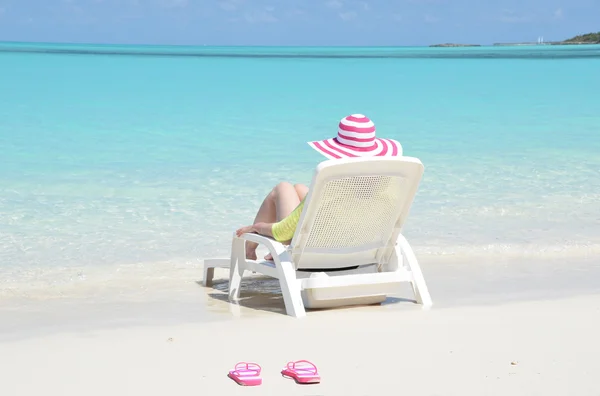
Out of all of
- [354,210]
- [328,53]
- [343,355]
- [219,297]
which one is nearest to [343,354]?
[343,355]

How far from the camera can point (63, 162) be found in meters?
11.4

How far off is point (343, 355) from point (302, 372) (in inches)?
14.5

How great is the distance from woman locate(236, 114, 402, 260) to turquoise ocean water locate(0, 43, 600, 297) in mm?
1203

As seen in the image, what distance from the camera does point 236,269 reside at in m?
5.42

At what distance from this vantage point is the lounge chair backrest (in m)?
4.70

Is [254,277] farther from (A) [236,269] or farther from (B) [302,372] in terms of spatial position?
(B) [302,372]

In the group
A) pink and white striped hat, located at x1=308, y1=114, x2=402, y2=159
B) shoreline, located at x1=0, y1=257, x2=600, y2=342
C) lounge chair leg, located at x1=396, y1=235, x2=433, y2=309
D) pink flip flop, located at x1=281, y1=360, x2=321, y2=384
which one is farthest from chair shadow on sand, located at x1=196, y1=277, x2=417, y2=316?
pink flip flop, located at x1=281, y1=360, x2=321, y2=384

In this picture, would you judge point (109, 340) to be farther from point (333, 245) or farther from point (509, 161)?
point (509, 161)

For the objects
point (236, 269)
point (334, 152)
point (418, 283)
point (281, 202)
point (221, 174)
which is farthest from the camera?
point (221, 174)

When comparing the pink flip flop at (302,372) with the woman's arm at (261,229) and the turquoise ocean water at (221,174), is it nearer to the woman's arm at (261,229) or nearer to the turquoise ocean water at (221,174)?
the woman's arm at (261,229)

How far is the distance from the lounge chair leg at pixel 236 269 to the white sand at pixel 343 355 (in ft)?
1.57

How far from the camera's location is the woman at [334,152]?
4824 millimetres

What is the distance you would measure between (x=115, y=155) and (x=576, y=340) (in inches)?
345

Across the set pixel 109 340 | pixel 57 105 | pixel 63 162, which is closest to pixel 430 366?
pixel 109 340
